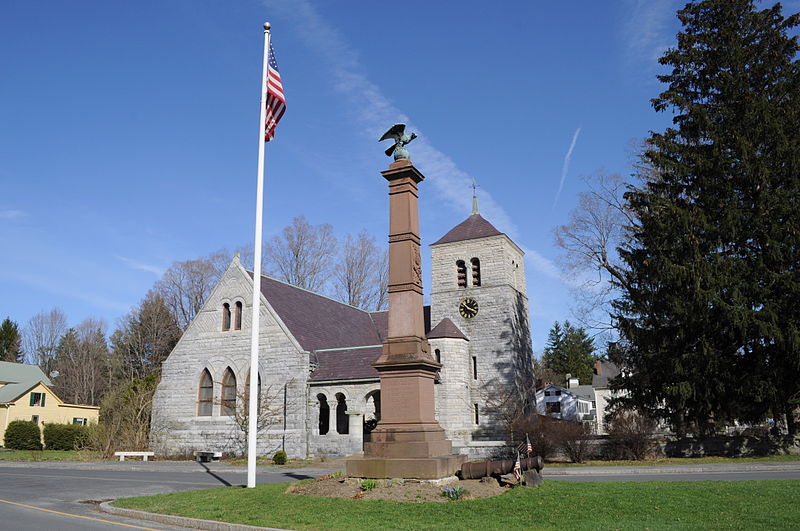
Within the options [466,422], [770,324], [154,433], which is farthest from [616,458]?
[154,433]

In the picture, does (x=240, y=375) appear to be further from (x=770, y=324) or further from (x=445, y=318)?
(x=770, y=324)

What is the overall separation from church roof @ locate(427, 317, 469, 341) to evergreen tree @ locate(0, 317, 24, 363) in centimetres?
6287

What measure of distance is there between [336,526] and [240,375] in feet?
81.0

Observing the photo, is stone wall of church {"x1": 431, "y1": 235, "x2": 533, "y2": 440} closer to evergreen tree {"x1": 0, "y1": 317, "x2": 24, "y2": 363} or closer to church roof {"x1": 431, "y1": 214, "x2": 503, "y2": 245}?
church roof {"x1": 431, "y1": 214, "x2": 503, "y2": 245}

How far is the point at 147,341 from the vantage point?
57.3 metres

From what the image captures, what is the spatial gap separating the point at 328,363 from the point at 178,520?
847 inches

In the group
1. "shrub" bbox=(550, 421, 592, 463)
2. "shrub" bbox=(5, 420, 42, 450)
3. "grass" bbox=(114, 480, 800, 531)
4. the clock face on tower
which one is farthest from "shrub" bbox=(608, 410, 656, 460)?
"shrub" bbox=(5, 420, 42, 450)

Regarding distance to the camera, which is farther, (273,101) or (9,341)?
(9,341)

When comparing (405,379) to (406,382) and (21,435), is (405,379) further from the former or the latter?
(21,435)

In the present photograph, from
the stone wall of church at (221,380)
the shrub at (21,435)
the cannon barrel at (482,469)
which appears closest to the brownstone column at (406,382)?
the cannon barrel at (482,469)

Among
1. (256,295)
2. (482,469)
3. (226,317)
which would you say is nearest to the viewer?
(482,469)

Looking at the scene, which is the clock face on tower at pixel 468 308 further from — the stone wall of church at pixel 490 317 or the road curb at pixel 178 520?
the road curb at pixel 178 520

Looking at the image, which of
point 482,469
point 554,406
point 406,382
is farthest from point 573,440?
point 554,406

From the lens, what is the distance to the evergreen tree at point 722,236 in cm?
2184
